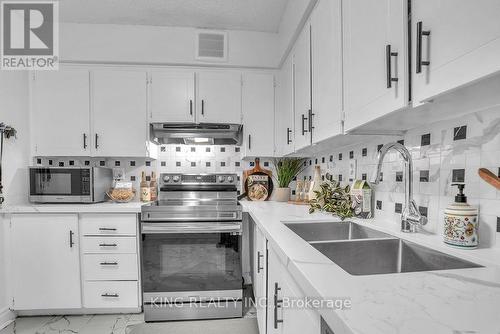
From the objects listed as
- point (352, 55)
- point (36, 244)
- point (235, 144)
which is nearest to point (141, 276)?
point (36, 244)

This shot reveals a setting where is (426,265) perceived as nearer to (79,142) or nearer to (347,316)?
(347,316)

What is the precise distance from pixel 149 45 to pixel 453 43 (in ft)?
7.83

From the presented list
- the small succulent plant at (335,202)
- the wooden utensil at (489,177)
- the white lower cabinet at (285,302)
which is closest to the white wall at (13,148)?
the white lower cabinet at (285,302)

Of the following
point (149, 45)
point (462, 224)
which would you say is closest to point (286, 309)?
point (462, 224)

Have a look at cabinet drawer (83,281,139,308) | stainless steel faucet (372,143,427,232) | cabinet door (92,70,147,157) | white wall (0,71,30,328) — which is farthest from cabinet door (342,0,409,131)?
white wall (0,71,30,328)

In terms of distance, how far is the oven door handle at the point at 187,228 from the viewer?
205 cm

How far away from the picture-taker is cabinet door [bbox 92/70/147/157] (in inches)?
94.4

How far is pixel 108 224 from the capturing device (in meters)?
2.11

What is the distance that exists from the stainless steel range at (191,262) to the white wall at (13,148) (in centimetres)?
104

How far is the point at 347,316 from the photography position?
476 mm

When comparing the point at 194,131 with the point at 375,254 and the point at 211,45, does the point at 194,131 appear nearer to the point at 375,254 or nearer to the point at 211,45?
the point at 211,45

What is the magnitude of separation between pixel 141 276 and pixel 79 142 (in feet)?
4.14

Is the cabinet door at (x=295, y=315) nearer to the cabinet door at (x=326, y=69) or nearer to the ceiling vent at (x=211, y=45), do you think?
the cabinet door at (x=326, y=69)

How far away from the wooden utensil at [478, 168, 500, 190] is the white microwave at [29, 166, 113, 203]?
2421mm
